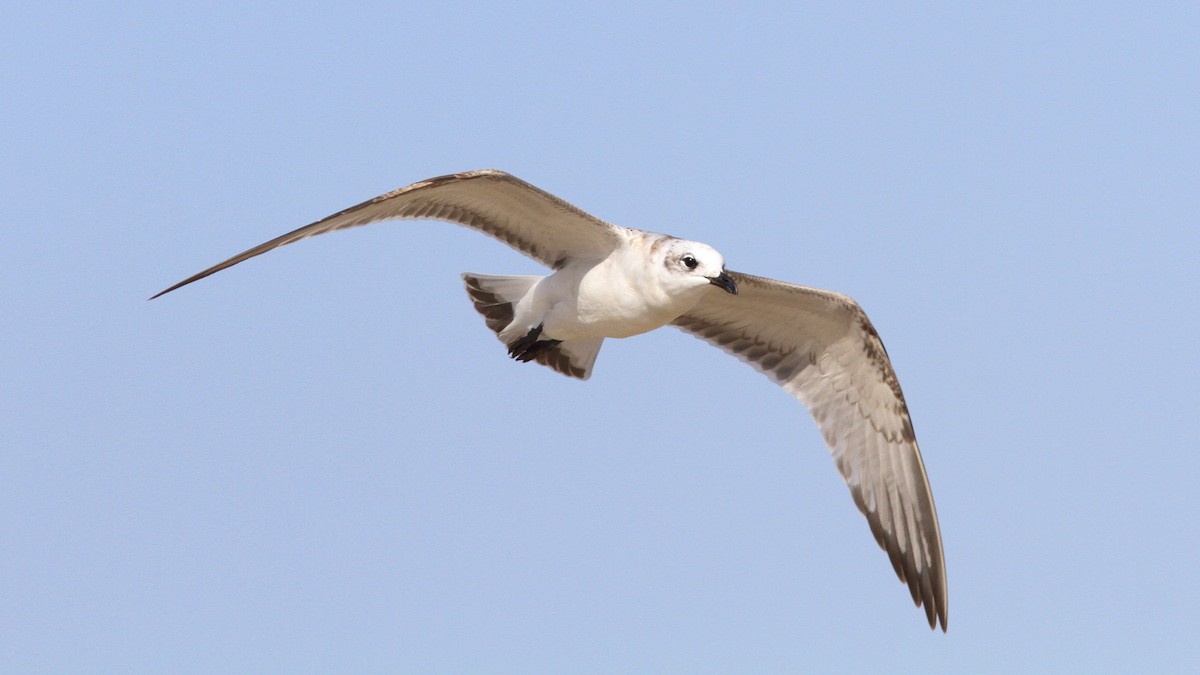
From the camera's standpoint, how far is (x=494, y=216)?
11.0 metres

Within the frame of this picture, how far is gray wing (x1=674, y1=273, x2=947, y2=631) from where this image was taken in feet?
40.3

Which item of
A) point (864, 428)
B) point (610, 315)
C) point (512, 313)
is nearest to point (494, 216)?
point (512, 313)

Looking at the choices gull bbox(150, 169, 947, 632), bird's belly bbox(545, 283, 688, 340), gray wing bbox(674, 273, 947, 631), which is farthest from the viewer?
gray wing bbox(674, 273, 947, 631)

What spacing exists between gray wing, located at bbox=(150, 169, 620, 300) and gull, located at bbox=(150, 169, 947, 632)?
11 millimetres

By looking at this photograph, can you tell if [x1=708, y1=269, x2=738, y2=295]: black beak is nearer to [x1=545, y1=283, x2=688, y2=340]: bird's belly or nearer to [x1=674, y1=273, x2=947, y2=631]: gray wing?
[x1=545, y1=283, x2=688, y2=340]: bird's belly

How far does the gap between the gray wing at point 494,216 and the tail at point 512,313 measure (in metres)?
0.56

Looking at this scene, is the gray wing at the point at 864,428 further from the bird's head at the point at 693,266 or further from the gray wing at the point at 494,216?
the bird's head at the point at 693,266

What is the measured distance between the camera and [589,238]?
10.8 meters

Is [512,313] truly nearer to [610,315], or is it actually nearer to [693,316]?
[610,315]

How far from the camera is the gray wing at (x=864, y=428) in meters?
12.3

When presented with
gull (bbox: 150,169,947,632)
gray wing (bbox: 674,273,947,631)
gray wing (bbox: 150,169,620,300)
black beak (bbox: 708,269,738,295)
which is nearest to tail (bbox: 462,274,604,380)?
gull (bbox: 150,169,947,632)

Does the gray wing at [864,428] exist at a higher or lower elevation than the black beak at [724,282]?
lower

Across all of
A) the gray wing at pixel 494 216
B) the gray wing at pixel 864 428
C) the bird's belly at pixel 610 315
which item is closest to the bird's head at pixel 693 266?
the bird's belly at pixel 610 315

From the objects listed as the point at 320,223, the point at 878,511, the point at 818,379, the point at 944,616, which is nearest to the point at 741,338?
the point at 818,379
